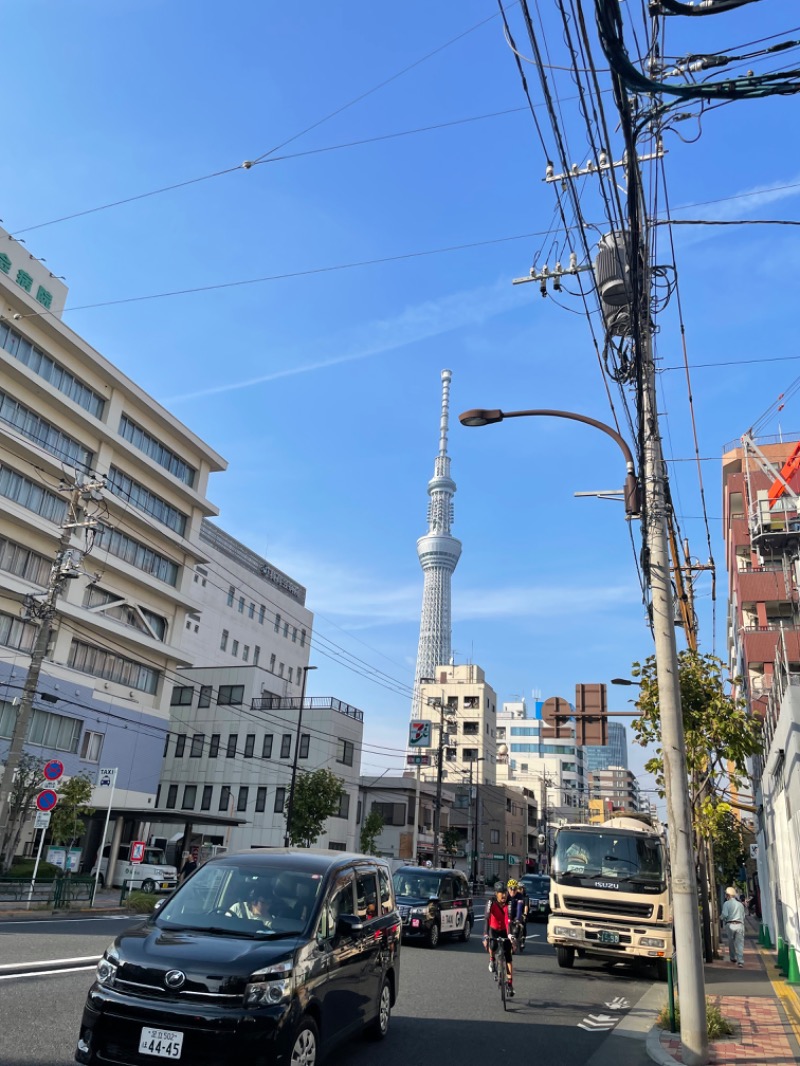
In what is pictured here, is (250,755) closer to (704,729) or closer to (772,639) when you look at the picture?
(772,639)

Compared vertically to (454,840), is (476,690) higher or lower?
higher

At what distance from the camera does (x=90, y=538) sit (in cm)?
3191

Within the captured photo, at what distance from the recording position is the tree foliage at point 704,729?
1839 cm

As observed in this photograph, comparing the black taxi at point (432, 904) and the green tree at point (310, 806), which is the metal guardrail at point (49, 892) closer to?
the black taxi at point (432, 904)

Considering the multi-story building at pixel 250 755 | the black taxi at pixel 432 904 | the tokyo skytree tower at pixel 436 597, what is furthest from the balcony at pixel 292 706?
the tokyo skytree tower at pixel 436 597

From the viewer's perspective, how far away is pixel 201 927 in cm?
667

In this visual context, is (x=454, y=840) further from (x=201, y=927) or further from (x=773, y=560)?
(x=201, y=927)

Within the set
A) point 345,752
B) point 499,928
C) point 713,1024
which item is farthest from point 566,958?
point 345,752

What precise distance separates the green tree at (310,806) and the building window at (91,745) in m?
10.6

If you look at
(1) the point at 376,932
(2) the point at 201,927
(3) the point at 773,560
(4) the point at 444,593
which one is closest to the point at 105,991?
(2) the point at 201,927

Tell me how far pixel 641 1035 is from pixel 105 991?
7183 millimetres

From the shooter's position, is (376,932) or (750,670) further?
(750,670)

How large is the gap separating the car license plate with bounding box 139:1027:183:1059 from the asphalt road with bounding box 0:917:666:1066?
1.43 m

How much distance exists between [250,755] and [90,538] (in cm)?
2491
